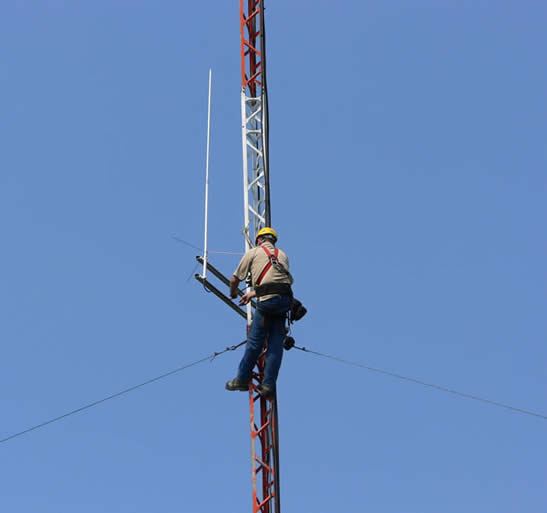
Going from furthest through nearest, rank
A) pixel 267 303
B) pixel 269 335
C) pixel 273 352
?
1. pixel 269 335
2. pixel 273 352
3. pixel 267 303

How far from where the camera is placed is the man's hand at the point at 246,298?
1448 cm

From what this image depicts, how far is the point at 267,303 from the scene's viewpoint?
1430 centimetres

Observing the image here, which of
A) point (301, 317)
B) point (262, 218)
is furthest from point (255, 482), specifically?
point (262, 218)

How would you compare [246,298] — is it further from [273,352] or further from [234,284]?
[273,352]

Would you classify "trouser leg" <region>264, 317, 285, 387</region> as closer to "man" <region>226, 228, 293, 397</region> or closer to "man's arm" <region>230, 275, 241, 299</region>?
"man" <region>226, 228, 293, 397</region>

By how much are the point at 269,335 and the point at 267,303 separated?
0.44 meters

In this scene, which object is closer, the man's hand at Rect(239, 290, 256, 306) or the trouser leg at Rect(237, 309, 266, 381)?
the trouser leg at Rect(237, 309, 266, 381)

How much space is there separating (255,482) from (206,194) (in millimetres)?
3806

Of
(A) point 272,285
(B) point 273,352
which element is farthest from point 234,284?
(B) point 273,352

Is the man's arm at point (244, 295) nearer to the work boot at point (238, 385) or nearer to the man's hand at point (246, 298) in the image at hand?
the man's hand at point (246, 298)

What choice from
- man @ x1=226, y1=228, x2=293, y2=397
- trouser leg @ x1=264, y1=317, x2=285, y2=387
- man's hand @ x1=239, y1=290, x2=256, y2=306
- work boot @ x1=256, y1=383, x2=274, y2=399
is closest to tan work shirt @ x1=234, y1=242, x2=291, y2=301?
man @ x1=226, y1=228, x2=293, y2=397

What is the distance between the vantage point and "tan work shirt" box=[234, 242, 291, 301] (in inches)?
566

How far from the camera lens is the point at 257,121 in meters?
16.7

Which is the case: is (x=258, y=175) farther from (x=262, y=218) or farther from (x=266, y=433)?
(x=266, y=433)
